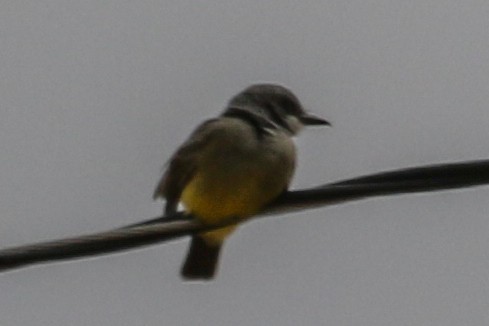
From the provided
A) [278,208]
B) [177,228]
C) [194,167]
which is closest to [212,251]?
[194,167]

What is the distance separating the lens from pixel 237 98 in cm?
681

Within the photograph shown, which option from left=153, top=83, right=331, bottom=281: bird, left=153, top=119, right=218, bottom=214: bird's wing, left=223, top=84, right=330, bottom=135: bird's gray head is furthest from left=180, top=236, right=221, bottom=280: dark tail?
left=223, top=84, right=330, bottom=135: bird's gray head

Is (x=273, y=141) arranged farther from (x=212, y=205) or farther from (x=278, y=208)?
(x=278, y=208)

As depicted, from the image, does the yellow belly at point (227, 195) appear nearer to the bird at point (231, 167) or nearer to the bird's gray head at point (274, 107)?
the bird at point (231, 167)

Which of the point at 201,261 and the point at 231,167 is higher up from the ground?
the point at 231,167

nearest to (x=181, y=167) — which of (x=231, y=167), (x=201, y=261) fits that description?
(x=231, y=167)

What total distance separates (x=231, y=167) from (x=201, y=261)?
3.49 ft

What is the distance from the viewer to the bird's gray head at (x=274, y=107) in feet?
21.6

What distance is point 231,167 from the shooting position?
5.92 meters

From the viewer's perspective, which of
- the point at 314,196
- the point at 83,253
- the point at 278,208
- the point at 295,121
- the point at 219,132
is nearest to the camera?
the point at 83,253

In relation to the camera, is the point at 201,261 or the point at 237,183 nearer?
the point at 237,183

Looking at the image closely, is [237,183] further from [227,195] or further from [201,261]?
[201,261]

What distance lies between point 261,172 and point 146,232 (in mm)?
1791

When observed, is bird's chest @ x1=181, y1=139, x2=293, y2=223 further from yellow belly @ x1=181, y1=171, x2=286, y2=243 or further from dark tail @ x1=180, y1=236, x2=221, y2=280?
dark tail @ x1=180, y1=236, x2=221, y2=280
